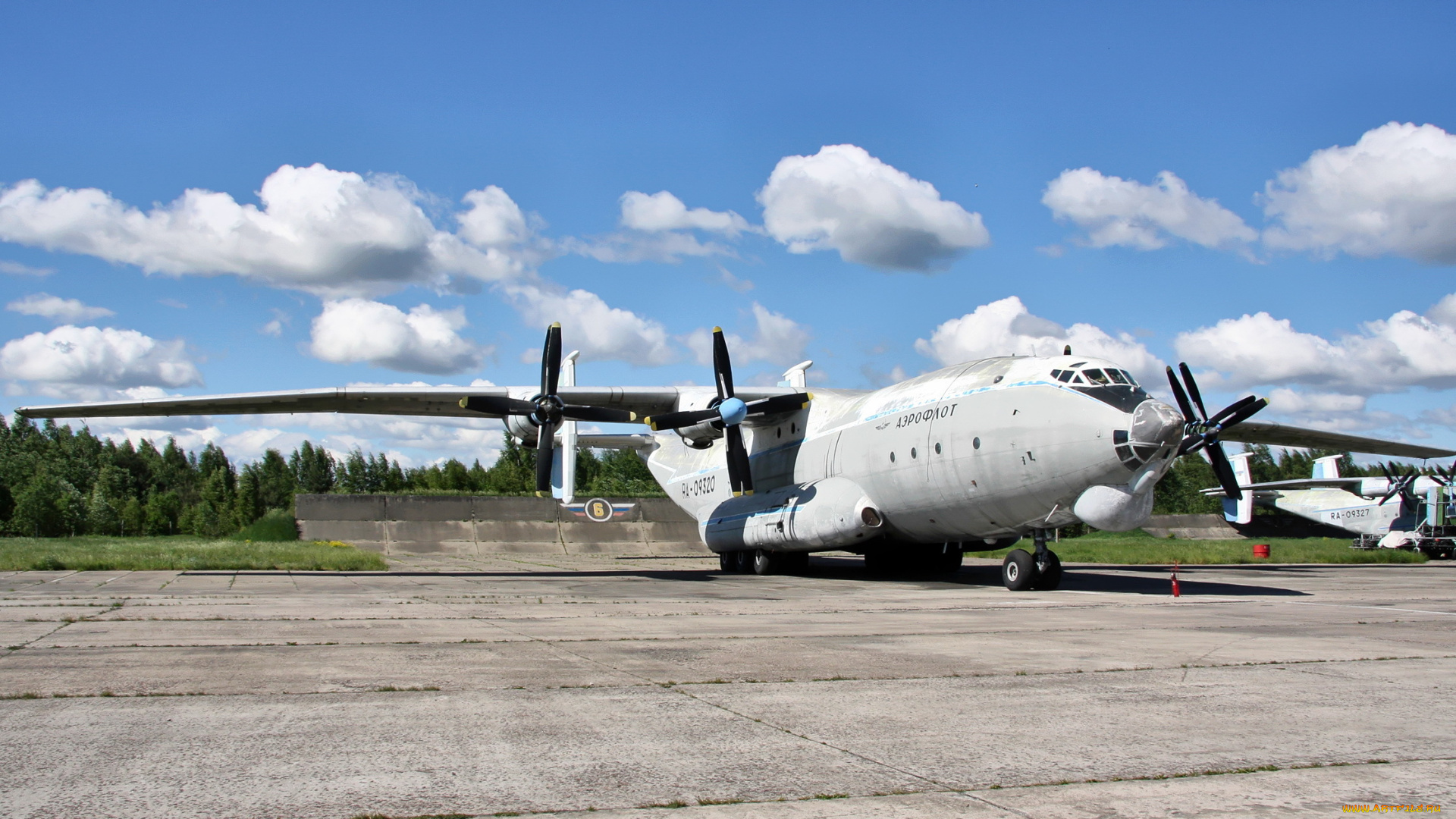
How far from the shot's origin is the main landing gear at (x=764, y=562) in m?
23.6

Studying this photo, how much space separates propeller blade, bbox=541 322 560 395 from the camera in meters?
21.4

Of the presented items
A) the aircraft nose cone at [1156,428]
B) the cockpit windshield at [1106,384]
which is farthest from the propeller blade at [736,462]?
the aircraft nose cone at [1156,428]

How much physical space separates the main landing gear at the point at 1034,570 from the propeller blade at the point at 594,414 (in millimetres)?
8826

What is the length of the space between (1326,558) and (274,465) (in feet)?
378

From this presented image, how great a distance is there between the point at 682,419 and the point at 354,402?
7953 mm

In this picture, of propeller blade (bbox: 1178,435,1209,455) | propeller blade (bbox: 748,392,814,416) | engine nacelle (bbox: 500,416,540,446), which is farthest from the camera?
propeller blade (bbox: 748,392,814,416)

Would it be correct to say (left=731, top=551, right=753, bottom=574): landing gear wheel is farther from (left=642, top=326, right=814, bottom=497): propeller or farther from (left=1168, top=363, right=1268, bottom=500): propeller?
(left=1168, top=363, right=1268, bottom=500): propeller

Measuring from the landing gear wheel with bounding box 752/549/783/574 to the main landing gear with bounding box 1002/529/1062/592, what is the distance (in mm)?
7034

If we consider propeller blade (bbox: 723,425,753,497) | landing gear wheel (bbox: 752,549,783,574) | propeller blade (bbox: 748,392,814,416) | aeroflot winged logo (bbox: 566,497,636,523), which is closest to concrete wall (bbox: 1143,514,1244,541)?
aeroflot winged logo (bbox: 566,497,636,523)

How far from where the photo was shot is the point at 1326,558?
33094 millimetres

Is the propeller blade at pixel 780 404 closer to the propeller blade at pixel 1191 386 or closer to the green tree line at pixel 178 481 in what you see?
the propeller blade at pixel 1191 386

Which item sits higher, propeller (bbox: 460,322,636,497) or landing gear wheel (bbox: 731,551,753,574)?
propeller (bbox: 460,322,636,497)

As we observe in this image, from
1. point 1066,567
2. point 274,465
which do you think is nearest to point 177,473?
point 274,465

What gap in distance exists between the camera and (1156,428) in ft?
49.1
